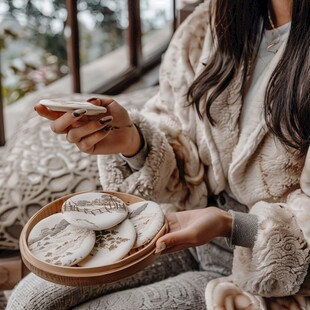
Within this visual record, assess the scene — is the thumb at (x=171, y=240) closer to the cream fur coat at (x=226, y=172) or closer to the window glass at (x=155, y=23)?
the cream fur coat at (x=226, y=172)

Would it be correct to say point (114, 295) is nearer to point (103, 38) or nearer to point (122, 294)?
point (122, 294)

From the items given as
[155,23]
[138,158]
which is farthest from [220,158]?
[155,23]

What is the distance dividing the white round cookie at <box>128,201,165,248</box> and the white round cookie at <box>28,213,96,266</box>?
0.22 feet

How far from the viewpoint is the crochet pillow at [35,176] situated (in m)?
1.25

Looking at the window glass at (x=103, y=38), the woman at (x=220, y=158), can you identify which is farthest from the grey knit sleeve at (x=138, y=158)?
the window glass at (x=103, y=38)

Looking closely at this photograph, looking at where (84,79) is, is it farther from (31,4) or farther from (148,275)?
(148,275)

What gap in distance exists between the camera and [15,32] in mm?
1902

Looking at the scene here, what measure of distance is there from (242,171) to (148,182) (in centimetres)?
17

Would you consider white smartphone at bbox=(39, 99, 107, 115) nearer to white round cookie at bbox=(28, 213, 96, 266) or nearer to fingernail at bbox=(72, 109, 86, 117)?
fingernail at bbox=(72, 109, 86, 117)

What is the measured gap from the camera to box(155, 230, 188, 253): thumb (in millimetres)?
813

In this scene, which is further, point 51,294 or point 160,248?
point 51,294

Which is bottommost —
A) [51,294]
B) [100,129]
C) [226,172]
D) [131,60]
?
[131,60]

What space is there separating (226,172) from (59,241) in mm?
416

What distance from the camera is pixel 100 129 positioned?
3.14 ft
